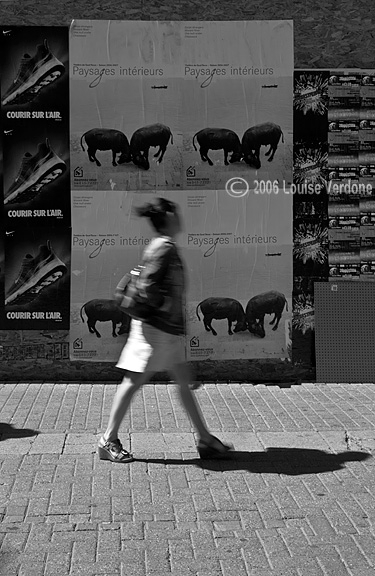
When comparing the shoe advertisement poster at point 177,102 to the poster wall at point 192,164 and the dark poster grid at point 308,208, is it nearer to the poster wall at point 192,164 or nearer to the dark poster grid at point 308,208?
the poster wall at point 192,164

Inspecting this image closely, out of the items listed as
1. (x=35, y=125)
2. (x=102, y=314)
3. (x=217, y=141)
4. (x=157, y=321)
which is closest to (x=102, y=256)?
(x=102, y=314)

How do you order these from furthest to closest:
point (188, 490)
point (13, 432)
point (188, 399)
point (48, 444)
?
point (13, 432)
point (48, 444)
point (188, 399)
point (188, 490)

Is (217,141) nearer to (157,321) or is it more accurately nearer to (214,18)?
(214,18)

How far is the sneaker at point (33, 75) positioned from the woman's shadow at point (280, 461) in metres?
4.18

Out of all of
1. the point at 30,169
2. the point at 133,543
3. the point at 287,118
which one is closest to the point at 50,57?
the point at 30,169

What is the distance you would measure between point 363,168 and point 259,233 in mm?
1263

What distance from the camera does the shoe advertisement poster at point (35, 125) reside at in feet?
29.9

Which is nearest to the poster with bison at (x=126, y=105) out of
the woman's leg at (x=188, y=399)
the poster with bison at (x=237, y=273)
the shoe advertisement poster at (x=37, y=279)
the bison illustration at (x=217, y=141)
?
the bison illustration at (x=217, y=141)

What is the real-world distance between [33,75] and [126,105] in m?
0.96

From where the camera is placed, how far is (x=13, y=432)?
293 inches

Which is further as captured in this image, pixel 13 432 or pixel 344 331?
pixel 344 331

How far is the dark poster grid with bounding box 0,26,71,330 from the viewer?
359 inches

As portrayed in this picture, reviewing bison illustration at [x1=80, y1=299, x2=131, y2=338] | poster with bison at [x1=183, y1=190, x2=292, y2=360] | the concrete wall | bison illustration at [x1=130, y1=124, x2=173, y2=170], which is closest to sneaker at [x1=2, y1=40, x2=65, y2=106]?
the concrete wall

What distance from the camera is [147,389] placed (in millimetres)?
9109
